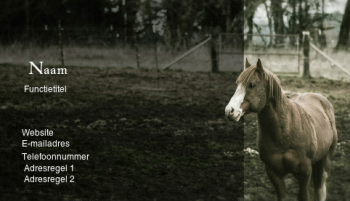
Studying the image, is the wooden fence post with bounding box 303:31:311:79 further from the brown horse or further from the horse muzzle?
the horse muzzle

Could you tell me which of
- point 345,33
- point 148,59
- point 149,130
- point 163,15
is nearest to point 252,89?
point 149,130

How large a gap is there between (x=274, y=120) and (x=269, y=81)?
1.04ft

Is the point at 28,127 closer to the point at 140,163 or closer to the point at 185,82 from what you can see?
the point at 140,163

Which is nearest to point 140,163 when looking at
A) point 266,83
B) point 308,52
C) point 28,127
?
point 28,127

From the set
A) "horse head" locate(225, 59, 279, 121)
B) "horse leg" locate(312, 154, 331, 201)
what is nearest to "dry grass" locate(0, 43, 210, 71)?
"horse leg" locate(312, 154, 331, 201)

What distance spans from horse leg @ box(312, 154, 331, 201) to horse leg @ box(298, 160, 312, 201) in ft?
2.11

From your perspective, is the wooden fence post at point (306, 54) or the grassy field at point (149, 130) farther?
the wooden fence post at point (306, 54)

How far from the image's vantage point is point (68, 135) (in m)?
7.34

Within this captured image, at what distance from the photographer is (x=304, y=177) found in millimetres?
3500

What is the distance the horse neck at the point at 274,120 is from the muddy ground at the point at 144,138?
1527 mm

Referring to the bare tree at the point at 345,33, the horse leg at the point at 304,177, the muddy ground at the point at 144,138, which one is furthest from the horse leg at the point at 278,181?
the bare tree at the point at 345,33

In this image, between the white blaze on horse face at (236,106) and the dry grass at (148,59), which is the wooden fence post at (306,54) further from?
the white blaze on horse face at (236,106)

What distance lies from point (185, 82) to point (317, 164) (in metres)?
9.51

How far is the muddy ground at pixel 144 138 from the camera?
Result: 5055 mm
